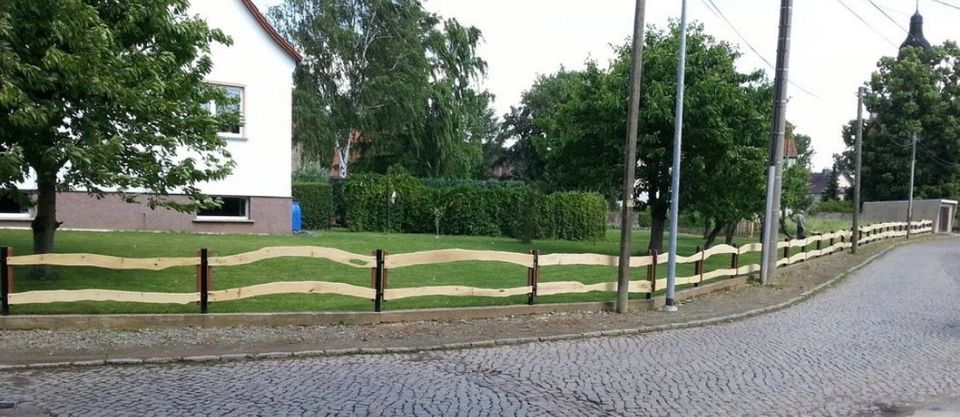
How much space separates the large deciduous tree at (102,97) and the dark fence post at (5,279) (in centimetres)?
115

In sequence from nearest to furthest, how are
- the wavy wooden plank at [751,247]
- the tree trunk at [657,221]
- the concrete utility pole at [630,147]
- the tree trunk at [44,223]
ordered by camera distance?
1. the tree trunk at [44,223]
2. the concrete utility pole at [630,147]
3. the wavy wooden plank at [751,247]
4. the tree trunk at [657,221]

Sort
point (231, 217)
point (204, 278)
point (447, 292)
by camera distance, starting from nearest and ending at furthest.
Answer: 1. point (204, 278)
2. point (447, 292)
3. point (231, 217)

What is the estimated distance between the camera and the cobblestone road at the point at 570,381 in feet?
19.4

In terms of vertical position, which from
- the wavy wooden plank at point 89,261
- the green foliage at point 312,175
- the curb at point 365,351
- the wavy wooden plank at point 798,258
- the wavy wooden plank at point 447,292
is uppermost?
the green foliage at point 312,175

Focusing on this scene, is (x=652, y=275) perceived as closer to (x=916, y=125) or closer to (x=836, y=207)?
(x=916, y=125)

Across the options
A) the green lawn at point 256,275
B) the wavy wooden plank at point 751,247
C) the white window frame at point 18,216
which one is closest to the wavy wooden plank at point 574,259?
the green lawn at point 256,275

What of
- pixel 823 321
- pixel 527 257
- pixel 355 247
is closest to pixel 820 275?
pixel 823 321

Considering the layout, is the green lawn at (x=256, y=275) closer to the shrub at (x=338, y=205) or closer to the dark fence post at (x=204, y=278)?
the dark fence post at (x=204, y=278)

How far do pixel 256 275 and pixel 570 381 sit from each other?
7437 mm

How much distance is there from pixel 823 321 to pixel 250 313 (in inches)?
355

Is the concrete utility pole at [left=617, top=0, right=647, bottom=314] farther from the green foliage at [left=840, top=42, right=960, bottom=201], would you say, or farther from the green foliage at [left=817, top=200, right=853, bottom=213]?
the green foliage at [left=817, top=200, right=853, bottom=213]

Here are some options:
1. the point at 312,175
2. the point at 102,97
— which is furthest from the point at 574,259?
the point at 312,175

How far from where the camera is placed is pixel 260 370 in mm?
7113

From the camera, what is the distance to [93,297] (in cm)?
870
